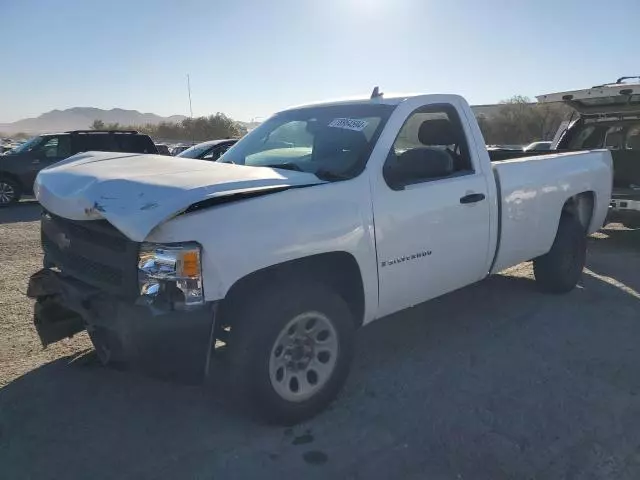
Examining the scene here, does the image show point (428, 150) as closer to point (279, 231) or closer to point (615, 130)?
point (279, 231)

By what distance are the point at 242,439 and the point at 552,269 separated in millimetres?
3801

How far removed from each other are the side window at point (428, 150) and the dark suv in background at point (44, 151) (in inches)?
450

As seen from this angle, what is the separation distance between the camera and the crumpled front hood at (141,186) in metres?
2.77

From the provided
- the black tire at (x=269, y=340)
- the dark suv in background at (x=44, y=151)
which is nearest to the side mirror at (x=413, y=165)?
the black tire at (x=269, y=340)

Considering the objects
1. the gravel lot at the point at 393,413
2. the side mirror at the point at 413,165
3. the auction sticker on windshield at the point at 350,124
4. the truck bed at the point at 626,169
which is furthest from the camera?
the truck bed at the point at 626,169

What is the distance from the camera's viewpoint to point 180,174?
3330mm

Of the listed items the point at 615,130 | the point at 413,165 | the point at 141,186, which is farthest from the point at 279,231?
the point at 615,130

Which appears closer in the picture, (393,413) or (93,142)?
(393,413)

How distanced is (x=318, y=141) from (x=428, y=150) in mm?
813

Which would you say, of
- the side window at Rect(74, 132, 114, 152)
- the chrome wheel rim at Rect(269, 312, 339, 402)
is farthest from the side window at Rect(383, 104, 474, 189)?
the side window at Rect(74, 132, 114, 152)

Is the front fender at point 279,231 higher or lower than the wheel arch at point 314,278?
higher

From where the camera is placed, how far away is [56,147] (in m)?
14.3

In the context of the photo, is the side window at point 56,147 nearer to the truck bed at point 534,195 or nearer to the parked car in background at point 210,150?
the parked car in background at point 210,150

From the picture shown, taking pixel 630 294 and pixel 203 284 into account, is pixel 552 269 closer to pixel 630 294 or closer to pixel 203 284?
pixel 630 294
